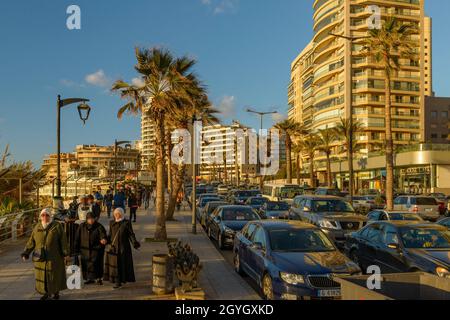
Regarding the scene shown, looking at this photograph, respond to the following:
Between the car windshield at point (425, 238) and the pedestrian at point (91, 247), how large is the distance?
21.3 ft

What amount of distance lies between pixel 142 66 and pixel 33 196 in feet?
43.2

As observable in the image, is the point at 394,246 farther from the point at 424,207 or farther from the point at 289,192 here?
the point at 289,192

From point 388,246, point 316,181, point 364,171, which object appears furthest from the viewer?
point 316,181

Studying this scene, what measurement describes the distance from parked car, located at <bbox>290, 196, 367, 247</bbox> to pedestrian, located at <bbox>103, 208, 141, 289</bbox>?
8031 millimetres

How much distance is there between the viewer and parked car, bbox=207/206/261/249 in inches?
604

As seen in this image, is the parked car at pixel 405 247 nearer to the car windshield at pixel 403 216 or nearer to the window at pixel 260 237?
the window at pixel 260 237

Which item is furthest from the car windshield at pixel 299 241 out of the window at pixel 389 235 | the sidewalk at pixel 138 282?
the window at pixel 389 235

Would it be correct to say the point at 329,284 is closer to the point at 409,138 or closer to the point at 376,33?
the point at 376,33

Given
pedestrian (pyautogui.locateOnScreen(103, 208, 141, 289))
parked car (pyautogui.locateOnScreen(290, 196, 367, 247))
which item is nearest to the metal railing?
pedestrian (pyautogui.locateOnScreen(103, 208, 141, 289))

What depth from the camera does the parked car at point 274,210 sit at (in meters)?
22.5

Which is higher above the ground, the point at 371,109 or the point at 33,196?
the point at 371,109

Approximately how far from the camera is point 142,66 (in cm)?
1633
